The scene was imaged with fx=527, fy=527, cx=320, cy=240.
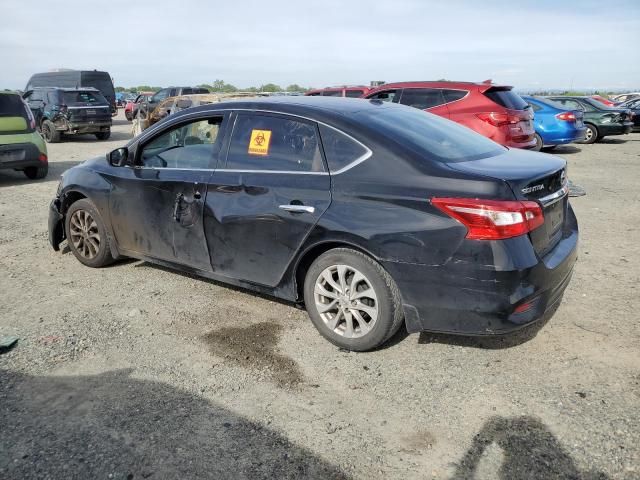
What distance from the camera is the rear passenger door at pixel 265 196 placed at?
354cm

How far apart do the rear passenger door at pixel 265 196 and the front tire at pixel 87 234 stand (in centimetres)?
152

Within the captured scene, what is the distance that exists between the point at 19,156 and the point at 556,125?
1238 cm

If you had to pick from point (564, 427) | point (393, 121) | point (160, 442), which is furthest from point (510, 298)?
point (160, 442)

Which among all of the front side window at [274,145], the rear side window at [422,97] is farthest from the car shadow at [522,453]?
the rear side window at [422,97]

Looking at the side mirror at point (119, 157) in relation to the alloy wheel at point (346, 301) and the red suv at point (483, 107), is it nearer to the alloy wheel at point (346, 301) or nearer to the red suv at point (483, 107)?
the alloy wheel at point (346, 301)

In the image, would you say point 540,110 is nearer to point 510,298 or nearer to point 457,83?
point 457,83

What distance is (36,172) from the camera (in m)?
10.5

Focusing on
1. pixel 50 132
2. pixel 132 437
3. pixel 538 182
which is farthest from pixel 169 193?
pixel 50 132

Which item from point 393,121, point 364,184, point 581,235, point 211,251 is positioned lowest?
point 581,235

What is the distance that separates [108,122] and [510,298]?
56.6ft

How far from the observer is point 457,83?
10.1 metres

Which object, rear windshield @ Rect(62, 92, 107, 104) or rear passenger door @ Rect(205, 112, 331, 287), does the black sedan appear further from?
rear windshield @ Rect(62, 92, 107, 104)

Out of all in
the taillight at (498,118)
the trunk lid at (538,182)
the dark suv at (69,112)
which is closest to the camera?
the trunk lid at (538,182)

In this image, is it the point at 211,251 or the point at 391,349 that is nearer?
the point at 391,349
